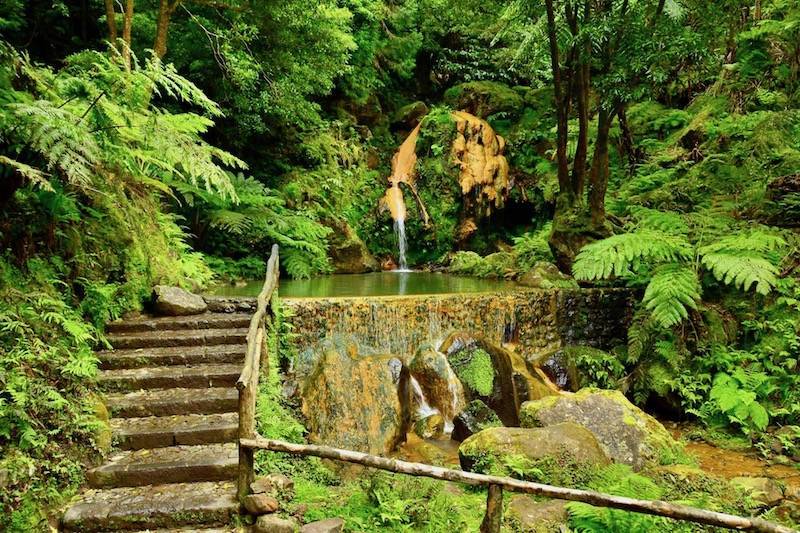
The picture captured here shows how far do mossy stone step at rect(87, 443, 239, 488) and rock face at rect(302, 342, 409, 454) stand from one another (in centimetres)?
199

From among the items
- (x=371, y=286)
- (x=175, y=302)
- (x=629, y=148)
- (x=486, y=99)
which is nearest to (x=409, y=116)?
(x=486, y=99)

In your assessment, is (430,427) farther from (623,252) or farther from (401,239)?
(401,239)

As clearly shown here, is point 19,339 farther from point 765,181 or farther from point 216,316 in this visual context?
point 765,181

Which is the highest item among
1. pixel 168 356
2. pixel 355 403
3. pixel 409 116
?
pixel 409 116

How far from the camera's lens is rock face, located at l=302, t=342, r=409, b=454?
628 cm

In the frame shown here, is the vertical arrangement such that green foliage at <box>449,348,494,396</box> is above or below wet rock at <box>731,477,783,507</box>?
above

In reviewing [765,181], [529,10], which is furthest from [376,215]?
[765,181]

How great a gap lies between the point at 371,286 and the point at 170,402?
5614mm

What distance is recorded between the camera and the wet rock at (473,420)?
21.6 feet

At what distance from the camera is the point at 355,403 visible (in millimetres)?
6551

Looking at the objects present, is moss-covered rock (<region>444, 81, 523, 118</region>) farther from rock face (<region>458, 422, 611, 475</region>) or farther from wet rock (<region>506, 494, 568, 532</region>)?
wet rock (<region>506, 494, 568, 532</region>)

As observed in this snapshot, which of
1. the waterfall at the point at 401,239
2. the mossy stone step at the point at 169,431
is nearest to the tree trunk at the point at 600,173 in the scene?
the waterfall at the point at 401,239

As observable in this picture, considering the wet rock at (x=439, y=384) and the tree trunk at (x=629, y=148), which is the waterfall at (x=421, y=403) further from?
the tree trunk at (x=629, y=148)

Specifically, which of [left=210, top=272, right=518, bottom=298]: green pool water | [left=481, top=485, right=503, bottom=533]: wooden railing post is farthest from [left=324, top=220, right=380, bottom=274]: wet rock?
[left=481, top=485, right=503, bottom=533]: wooden railing post
